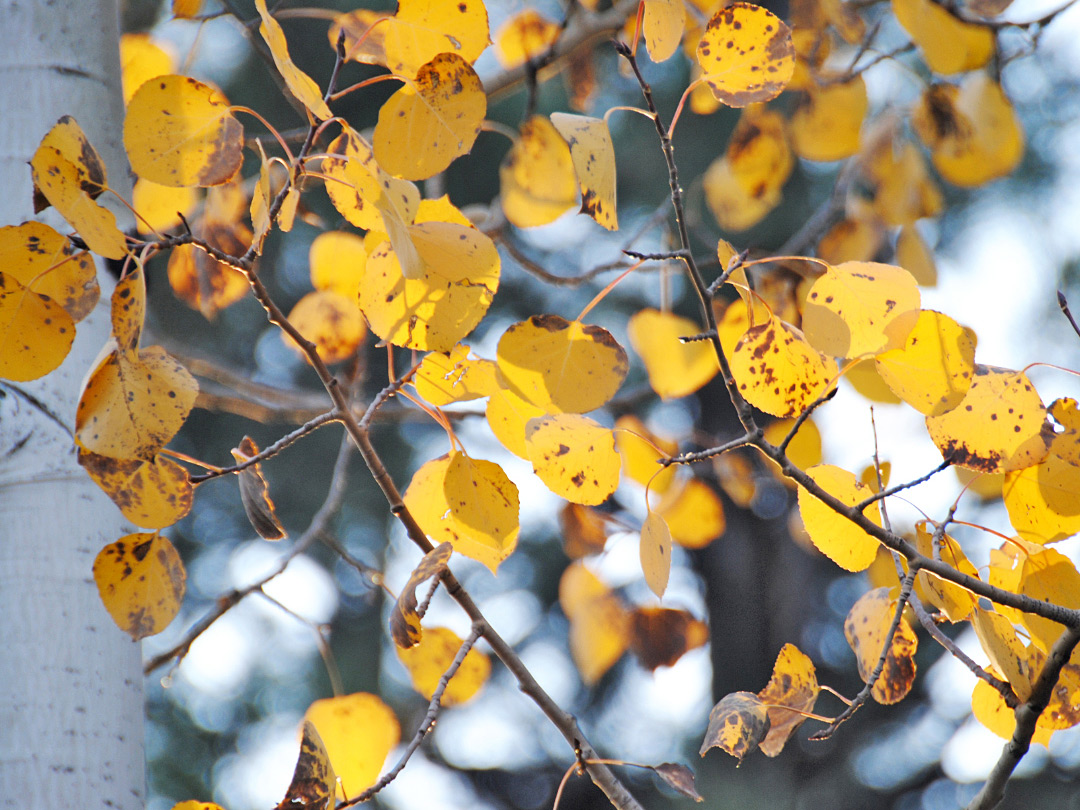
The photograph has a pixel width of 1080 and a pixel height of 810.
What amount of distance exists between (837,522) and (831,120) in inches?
23.0

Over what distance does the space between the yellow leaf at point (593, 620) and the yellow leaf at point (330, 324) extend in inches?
19.4

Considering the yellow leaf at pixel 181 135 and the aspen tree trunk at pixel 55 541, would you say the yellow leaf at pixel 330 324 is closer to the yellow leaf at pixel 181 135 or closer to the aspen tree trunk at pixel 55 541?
the aspen tree trunk at pixel 55 541

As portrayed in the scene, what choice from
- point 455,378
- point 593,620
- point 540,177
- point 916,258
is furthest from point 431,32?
point 593,620

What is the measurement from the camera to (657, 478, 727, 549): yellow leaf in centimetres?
115

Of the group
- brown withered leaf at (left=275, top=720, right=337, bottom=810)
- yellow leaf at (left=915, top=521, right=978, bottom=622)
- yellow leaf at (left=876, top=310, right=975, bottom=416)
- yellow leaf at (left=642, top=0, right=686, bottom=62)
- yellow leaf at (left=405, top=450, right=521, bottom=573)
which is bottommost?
brown withered leaf at (left=275, top=720, right=337, bottom=810)

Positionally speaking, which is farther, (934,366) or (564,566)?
(564,566)

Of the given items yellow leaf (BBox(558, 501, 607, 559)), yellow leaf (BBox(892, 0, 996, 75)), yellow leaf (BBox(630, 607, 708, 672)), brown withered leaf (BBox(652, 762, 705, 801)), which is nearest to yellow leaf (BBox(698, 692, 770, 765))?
brown withered leaf (BBox(652, 762, 705, 801))

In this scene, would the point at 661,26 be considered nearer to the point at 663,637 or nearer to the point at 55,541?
the point at 55,541

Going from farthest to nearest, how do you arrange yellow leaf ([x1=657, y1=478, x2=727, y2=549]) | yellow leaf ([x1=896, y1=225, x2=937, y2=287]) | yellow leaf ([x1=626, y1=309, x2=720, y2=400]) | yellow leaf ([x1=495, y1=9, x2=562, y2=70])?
yellow leaf ([x1=657, y1=478, x2=727, y2=549]) → yellow leaf ([x1=495, y1=9, x2=562, y2=70]) → yellow leaf ([x1=896, y1=225, x2=937, y2=287]) → yellow leaf ([x1=626, y1=309, x2=720, y2=400])

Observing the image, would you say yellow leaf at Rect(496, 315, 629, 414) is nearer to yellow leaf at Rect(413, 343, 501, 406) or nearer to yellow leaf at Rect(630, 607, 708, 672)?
yellow leaf at Rect(413, 343, 501, 406)

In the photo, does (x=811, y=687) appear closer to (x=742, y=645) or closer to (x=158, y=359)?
(x=158, y=359)


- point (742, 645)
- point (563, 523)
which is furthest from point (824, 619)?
point (563, 523)

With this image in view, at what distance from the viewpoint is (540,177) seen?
69 cm

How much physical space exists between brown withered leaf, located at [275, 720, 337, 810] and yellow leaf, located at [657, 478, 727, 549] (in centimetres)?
84
